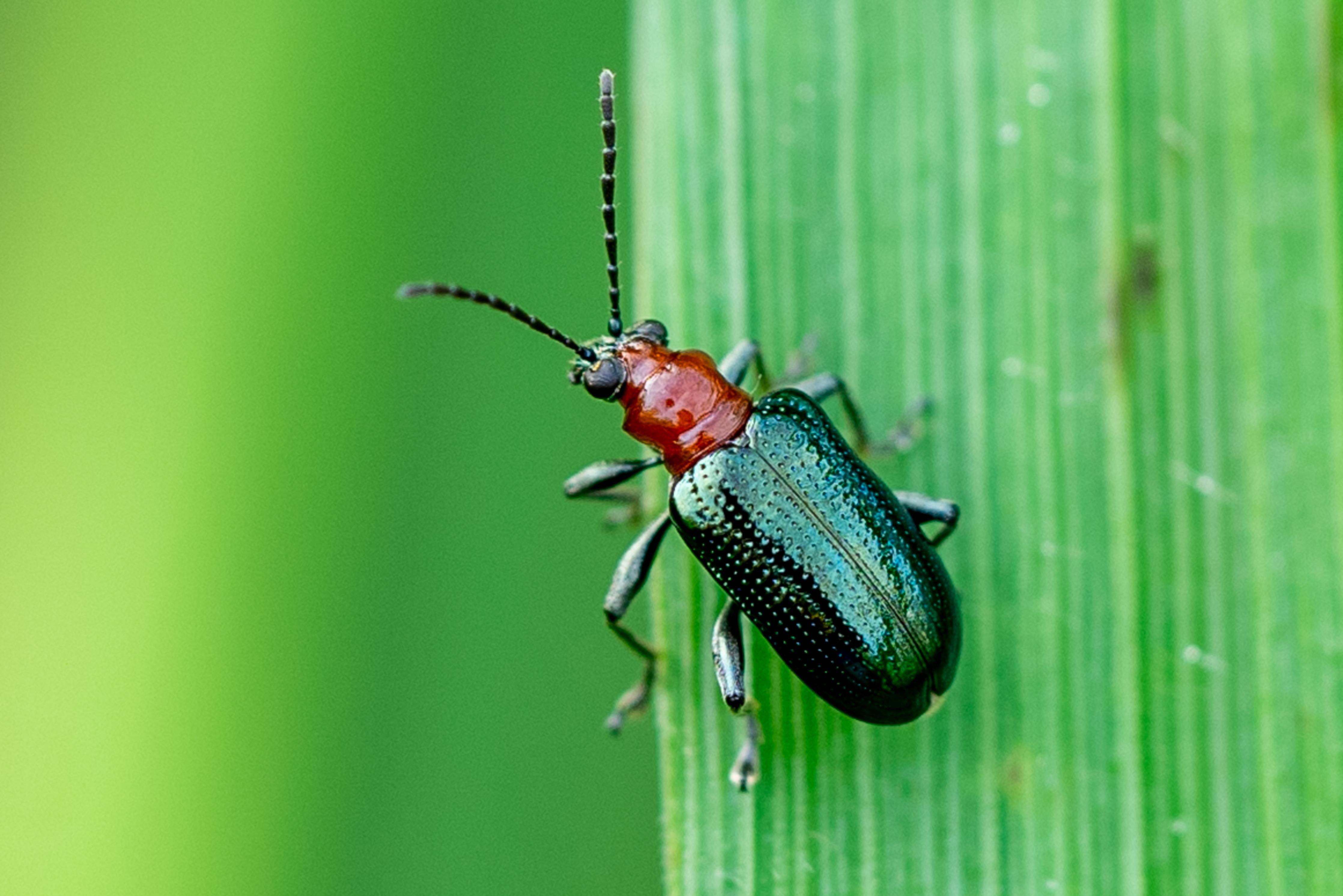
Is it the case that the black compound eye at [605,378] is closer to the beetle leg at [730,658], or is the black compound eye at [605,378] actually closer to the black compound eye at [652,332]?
the black compound eye at [652,332]

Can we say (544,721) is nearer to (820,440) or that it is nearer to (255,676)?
(255,676)

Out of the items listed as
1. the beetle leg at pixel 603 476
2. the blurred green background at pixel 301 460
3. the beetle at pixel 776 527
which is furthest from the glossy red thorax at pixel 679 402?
the blurred green background at pixel 301 460

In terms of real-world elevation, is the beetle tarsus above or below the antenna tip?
below

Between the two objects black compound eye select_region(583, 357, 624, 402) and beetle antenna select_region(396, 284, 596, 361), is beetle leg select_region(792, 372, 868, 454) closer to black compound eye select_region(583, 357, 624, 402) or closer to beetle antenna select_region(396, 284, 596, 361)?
black compound eye select_region(583, 357, 624, 402)

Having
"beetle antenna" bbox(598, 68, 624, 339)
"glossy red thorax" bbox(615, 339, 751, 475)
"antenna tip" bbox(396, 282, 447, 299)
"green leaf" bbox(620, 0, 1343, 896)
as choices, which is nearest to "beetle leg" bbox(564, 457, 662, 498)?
"glossy red thorax" bbox(615, 339, 751, 475)

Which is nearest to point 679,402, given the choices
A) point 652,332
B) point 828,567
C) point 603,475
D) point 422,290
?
point 652,332
